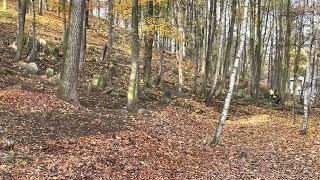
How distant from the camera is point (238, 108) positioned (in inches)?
1136

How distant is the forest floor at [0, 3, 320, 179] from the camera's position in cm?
1048

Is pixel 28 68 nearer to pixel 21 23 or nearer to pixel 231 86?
pixel 21 23

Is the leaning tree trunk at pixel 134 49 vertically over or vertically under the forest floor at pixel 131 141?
over

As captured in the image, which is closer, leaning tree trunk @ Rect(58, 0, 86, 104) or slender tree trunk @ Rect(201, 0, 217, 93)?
leaning tree trunk @ Rect(58, 0, 86, 104)

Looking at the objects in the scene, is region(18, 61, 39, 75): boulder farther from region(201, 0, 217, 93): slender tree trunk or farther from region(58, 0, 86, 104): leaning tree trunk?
region(201, 0, 217, 93): slender tree trunk

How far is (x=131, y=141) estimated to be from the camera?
1317 centimetres

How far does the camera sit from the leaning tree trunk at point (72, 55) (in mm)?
16797

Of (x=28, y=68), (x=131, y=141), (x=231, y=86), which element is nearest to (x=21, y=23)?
(x=28, y=68)

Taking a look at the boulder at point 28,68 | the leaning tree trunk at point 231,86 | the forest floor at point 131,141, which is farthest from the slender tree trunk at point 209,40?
the leaning tree trunk at point 231,86

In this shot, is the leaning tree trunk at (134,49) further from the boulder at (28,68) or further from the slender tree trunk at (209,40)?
the slender tree trunk at (209,40)

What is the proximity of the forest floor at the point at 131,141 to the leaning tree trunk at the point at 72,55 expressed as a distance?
0.67 metres

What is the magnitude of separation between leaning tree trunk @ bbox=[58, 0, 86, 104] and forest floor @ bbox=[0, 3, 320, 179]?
26.4 inches

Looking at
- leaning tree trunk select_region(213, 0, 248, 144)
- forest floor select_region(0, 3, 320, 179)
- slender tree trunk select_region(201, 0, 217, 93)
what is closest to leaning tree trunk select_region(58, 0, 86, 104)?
forest floor select_region(0, 3, 320, 179)

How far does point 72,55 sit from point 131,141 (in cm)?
554
